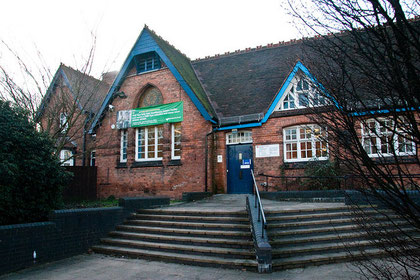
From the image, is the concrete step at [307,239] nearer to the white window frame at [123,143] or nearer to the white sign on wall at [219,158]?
the white sign on wall at [219,158]

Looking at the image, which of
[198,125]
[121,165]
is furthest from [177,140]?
[121,165]

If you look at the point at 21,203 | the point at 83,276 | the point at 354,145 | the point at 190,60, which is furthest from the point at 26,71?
the point at 190,60

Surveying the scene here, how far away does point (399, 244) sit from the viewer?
288cm

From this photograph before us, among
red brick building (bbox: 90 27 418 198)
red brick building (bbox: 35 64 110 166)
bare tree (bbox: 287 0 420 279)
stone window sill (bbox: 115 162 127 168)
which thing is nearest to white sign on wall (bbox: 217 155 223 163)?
red brick building (bbox: 90 27 418 198)

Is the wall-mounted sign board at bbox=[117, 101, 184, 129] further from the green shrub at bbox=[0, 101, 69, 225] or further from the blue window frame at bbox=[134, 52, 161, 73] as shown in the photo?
the green shrub at bbox=[0, 101, 69, 225]

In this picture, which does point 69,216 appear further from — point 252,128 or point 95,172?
point 95,172

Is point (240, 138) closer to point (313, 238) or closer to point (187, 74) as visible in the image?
point (187, 74)

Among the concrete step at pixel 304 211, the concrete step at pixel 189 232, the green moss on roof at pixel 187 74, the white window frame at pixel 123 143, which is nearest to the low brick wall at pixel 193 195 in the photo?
the concrete step at pixel 189 232

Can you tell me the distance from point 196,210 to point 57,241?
12.3ft

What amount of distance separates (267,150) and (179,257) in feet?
27.8

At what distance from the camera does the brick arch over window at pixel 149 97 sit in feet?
56.8

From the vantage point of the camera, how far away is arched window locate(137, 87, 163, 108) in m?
17.3

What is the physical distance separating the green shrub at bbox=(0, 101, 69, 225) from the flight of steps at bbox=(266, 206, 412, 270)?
218 inches

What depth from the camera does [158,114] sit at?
16922 mm
